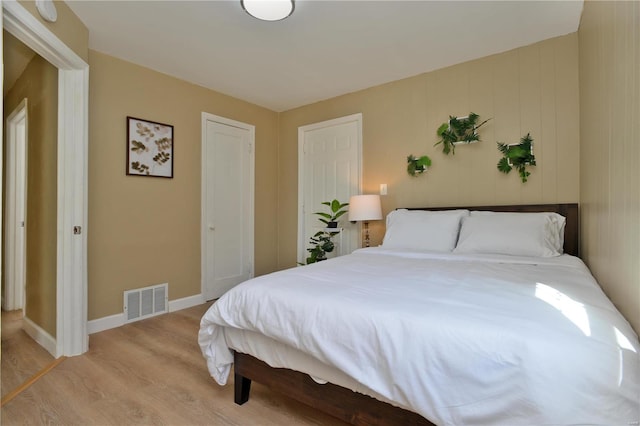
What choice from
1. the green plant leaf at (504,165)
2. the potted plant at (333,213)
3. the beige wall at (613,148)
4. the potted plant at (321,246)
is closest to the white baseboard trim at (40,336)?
the potted plant at (321,246)

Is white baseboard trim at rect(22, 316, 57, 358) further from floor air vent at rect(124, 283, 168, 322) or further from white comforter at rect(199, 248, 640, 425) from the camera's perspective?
white comforter at rect(199, 248, 640, 425)

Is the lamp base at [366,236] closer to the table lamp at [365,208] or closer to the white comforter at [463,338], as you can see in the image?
the table lamp at [365,208]

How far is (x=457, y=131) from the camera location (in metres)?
3.07

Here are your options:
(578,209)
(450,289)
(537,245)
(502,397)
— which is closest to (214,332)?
(450,289)

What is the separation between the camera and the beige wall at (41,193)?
2348 mm

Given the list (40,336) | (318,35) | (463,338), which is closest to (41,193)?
(40,336)

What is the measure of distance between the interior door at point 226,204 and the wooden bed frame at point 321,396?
2166mm

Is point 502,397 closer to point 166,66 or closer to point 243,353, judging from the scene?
point 243,353

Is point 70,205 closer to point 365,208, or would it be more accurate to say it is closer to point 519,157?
point 365,208

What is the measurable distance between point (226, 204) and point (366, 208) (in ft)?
5.60

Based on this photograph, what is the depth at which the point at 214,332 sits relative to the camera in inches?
65.2

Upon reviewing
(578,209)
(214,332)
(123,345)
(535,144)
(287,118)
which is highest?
(287,118)

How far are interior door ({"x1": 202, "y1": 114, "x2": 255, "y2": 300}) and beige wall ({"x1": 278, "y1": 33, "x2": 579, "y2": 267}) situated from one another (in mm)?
1199

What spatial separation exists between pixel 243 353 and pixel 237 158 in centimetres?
282
